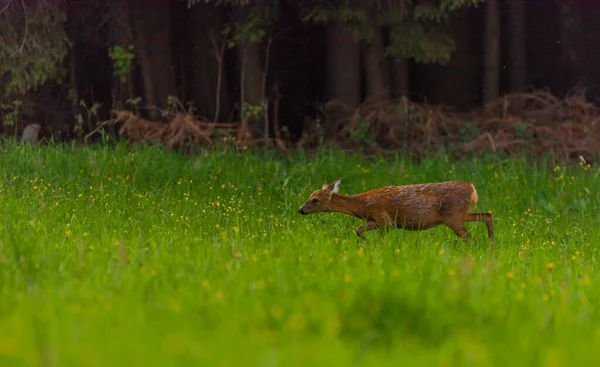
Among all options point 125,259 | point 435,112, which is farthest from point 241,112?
point 125,259

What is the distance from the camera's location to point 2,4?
16.4 meters

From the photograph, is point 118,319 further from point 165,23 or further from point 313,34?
point 313,34

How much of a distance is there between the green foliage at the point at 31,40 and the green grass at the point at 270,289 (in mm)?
5313

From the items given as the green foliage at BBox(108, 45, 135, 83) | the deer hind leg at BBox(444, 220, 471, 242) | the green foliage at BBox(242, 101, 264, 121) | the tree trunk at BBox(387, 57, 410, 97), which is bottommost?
the deer hind leg at BBox(444, 220, 471, 242)

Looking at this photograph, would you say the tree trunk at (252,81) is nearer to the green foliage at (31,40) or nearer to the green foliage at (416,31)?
the green foliage at (416,31)

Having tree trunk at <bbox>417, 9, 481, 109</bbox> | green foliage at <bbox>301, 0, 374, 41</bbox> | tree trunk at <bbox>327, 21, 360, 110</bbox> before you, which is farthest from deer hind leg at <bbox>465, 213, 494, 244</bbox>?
tree trunk at <bbox>417, 9, 481, 109</bbox>

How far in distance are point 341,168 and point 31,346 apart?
9842 millimetres

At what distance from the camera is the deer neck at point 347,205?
9.38 metres

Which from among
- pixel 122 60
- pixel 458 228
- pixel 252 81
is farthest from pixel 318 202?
pixel 122 60

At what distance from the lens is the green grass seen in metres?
4.34

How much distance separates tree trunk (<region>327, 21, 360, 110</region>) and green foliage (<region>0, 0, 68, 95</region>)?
461 cm

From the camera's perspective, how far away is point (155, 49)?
17719 mm

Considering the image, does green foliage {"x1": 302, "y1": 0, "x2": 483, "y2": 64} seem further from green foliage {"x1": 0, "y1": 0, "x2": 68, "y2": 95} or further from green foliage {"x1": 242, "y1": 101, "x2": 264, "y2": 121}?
green foliage {"x1": 0, "y1": 0, "x2": 68, "y2": 95}

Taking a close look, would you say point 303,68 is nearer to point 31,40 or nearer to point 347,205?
point 31,40
